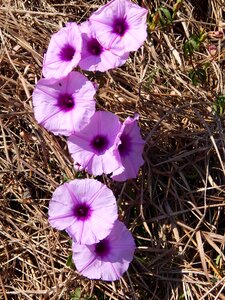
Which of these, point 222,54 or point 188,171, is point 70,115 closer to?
point 188,171

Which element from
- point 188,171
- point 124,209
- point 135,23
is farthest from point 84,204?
point 135,23

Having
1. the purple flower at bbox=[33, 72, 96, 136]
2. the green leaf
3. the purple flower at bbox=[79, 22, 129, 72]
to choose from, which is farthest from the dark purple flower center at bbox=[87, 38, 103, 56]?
the green leaf

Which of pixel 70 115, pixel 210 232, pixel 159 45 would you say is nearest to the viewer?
pixel 70 115

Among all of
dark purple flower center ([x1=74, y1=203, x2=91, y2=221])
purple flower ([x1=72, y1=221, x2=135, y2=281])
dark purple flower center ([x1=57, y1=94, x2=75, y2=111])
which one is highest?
dark purple flower center ([x1=57, y1=94, x2=75, y2=111])

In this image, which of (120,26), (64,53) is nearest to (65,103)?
(64,53)

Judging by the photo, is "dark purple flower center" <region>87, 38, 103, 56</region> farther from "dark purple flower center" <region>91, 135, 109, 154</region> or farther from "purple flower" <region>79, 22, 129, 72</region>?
"dark purple flower center" <region>91, 135, 109, 154</region>

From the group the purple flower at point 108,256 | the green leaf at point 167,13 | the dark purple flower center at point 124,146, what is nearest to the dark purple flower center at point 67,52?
the dark purple flower center at point 124,146
